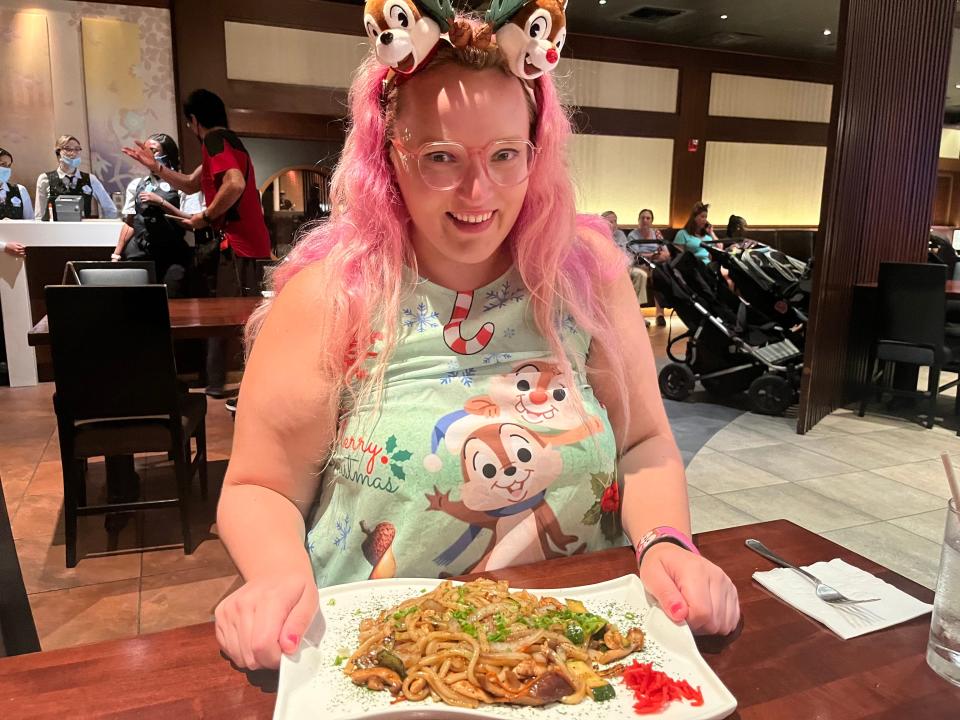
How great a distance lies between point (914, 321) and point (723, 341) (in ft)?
3.83

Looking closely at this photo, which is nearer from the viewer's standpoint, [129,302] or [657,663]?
[657,663]

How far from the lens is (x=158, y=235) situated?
4934mm

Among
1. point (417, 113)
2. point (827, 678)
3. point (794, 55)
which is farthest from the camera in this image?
point (794, 55)

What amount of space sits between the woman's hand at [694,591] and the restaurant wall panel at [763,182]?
33.7ft

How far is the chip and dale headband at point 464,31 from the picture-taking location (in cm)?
97

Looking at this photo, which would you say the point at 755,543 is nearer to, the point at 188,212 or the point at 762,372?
the point at 762,372

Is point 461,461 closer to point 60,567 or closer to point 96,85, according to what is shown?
point 60,567

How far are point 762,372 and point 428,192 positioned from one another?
457cm

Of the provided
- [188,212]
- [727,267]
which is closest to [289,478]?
[727,267]

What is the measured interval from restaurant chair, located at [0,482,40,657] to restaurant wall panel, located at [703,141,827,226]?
409 inches

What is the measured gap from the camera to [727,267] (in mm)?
5008

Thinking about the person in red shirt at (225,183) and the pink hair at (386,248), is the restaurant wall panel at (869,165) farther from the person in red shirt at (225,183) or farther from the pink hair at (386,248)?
the pink hair at (386,248)

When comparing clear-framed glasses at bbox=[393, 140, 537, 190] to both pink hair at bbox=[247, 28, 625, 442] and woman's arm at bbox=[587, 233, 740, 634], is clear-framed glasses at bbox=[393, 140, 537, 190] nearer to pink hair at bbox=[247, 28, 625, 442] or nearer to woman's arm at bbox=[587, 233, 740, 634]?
pink hair at bbox=[247, 28, 625, 442]

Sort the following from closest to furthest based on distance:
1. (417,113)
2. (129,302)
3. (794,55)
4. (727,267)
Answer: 1. (417,113)
2. (129,302)
3. (727,267)
4. (794,55)
